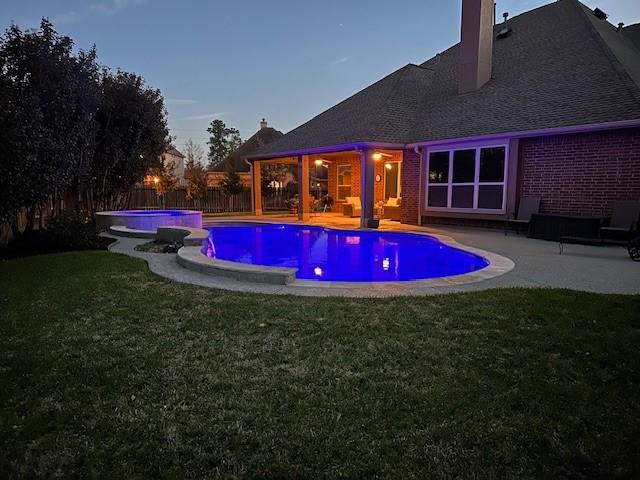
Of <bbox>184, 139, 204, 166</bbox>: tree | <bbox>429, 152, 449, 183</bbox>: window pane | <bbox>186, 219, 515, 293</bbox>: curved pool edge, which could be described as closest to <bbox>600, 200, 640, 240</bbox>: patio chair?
<bbox>186, 219, 515, 293</bbox>: curved pool edge

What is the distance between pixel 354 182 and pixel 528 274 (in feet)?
44.7

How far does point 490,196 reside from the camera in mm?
11961

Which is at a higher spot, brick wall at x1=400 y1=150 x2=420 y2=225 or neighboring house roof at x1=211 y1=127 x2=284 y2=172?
neighboring house roof at x1=211 y1=127 x2=284 y2=172

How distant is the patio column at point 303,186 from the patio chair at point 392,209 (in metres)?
3.35

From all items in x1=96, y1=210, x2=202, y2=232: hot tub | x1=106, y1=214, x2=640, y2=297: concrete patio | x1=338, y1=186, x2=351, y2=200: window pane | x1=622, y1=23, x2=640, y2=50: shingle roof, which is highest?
x1=622, y1=23, x2=640, y2=50: shingle roof

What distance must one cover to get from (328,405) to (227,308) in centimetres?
219

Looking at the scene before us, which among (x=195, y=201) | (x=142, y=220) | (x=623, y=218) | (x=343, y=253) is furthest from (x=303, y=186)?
(x=623, y=218)

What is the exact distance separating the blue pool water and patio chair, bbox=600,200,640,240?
3.83 m

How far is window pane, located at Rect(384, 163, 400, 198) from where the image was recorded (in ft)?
57.9

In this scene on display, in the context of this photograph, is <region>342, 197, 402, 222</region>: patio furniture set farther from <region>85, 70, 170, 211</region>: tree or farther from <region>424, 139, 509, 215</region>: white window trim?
<region>85, 70, 170, 211</region>: tree

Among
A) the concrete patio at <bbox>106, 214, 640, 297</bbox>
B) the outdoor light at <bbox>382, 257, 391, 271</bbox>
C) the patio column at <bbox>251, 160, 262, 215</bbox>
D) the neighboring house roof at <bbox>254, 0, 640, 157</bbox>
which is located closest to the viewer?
the concrete patio at <bbox>106, 214, 640, 297</bbox>

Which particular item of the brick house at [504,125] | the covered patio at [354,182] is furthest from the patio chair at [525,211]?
the covered patio at [354,182]

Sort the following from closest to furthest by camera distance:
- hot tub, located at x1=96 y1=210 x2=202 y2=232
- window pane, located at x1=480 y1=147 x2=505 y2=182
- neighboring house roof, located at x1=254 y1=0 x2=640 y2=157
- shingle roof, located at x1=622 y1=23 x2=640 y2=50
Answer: neighboring house roof, located at x1=254 y1=0 x2=640 y2=157, window pane, located at x1=480 y1=147 x2=505 y2=182, hot tub, located at x1=96 y1=210 x2=202 y2=232, shingle roof, located at x1=622 y1=23 x2=640 y2=50

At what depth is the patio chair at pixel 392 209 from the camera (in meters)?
16.3
